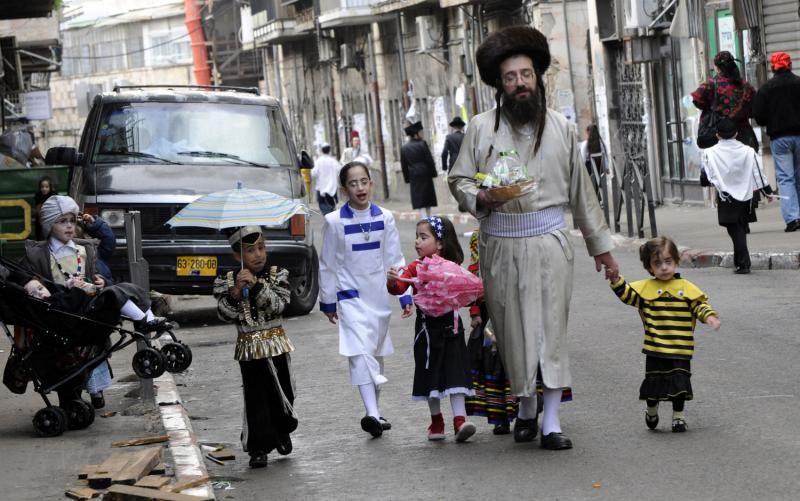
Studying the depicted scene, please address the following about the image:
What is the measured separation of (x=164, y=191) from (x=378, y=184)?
32133 millimetres

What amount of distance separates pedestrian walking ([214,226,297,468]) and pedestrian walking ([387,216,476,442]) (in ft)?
2.29

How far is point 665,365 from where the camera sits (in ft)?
27.1

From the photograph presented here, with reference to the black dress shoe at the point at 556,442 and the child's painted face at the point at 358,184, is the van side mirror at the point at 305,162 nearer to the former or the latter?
the child's painted face at the point at 358,184

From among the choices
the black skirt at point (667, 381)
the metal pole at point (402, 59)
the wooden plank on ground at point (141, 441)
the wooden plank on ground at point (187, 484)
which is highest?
the metal pole at point (402, 59)

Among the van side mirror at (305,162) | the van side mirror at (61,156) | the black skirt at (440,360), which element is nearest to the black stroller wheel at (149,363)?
the black skirt at (440,360)

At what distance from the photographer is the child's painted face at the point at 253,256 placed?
8.27 metres

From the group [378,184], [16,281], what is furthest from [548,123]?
[378,184]

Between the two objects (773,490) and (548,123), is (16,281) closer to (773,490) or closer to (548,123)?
(548,123)

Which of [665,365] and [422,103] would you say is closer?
[665,365]

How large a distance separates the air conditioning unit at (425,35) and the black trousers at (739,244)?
82.0 ft

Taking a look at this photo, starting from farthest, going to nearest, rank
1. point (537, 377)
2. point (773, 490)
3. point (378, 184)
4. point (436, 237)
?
point (378, 184), point (436, 237), point (537, 377), point (773, 490)

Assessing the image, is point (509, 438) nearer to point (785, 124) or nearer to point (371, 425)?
point (371, 425)

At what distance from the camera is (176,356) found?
941 centimetres

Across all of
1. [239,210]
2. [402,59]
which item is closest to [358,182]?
[239,210]
